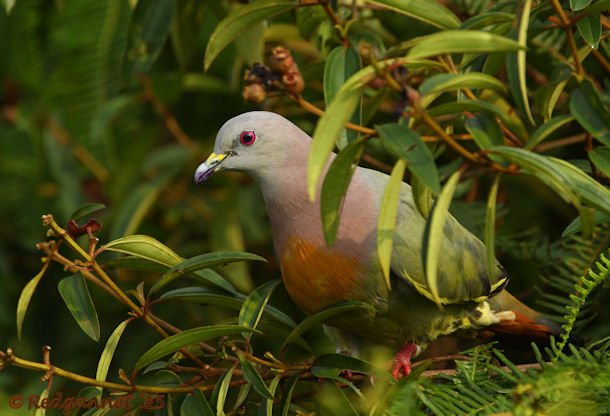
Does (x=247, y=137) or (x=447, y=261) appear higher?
(x=247, y=137)

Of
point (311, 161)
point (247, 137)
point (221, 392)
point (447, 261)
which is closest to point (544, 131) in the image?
point (311, 161)

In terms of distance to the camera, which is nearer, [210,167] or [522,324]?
[210,167]

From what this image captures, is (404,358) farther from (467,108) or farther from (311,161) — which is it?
(311,161)

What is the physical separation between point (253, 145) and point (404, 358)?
0.69m

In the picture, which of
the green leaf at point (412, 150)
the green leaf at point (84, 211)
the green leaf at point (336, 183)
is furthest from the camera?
the green leaf at point (84, 211)

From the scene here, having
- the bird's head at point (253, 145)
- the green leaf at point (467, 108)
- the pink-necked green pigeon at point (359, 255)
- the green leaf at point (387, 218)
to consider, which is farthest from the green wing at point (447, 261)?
the green leaf at point (387, 218)

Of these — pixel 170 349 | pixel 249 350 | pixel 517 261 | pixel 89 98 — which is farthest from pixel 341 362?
pixel 89 98

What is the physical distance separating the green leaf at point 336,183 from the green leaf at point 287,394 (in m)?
0.51

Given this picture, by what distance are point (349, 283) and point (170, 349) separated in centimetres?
56

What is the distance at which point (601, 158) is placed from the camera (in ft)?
6.08

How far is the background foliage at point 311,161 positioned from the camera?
5.02 ft

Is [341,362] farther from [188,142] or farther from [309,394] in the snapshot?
[188,142]

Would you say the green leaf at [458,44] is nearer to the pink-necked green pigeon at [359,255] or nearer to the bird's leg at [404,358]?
the pink-necked green pigeon at [359,255]

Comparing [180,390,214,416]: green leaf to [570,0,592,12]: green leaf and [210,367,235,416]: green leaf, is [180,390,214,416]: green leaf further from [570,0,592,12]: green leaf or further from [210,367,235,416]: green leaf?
[570,0,592,12]: green leaf
